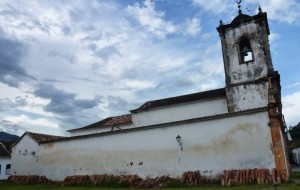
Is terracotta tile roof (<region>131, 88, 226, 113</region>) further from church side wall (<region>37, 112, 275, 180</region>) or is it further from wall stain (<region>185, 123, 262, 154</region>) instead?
wall stain (<region>185, 123, 262, 154</region>)

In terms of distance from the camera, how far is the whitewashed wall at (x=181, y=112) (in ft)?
81.5

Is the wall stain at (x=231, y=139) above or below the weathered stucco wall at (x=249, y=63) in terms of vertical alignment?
below

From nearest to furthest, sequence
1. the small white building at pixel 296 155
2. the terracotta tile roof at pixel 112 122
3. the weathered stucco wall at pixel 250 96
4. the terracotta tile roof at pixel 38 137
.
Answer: the weathered stucco wall at pixel 250 96
the terracotta tile roof at pixel 38 137
the terracotta tile roof at pixel 112 122
the small white building at pixel 296 155

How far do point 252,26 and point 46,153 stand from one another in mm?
18703

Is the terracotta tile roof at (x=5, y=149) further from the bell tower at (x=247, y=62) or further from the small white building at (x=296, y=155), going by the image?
the small white building at (x=296, y=155)

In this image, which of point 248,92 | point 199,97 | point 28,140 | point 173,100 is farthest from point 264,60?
point 28,140

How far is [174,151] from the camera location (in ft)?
59.6

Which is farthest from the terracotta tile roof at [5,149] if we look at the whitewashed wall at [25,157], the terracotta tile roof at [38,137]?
the terracotta tile roof at [38,137]

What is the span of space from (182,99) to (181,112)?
4.51 feet

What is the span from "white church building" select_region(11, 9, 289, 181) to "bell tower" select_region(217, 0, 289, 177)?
0.22 ft

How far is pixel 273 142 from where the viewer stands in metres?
15.1

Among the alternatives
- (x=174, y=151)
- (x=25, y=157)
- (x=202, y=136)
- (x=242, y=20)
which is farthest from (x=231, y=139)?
(x=25, y=157)

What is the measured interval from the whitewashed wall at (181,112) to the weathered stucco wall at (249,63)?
2.42 meters

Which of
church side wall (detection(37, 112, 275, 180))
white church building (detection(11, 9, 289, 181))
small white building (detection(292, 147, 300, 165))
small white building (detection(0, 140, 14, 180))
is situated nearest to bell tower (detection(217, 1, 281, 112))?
white church building (detection(11, 9, 289, 181))
